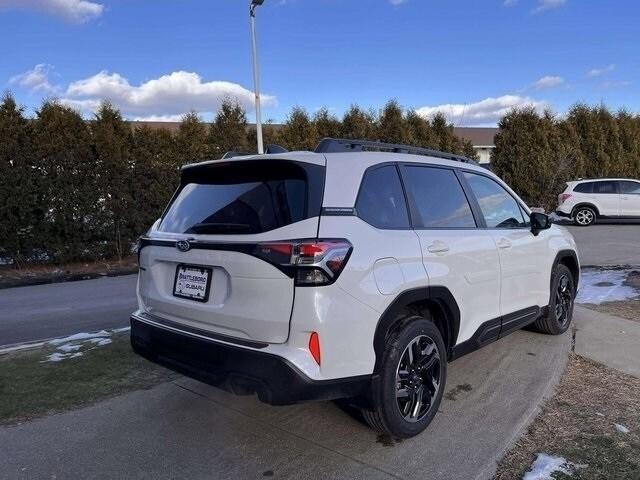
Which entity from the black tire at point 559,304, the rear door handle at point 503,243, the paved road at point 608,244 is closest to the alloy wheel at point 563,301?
the black tire at point 559,304

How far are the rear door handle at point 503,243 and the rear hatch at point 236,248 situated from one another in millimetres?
1987

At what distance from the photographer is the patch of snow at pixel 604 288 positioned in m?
7.58

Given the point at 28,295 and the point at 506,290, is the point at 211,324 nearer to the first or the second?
the point at 506,290

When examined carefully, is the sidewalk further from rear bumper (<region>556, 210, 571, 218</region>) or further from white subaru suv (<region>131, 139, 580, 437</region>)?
rear bumper (<region>556, 210, 571, 218</region>)

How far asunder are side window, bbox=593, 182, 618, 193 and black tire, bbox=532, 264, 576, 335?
15.7 meters

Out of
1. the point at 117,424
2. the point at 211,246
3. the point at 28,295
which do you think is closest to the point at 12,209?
the point at 28,295

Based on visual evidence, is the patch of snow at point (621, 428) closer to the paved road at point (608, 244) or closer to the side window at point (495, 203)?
the side window at point (495, 203)

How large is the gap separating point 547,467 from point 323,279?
1.71 m

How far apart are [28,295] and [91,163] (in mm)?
3933

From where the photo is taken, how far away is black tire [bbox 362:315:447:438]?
3.29m

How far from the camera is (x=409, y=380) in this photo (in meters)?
3.54

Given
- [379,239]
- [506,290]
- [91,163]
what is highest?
[91,163]

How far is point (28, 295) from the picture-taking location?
9273mm

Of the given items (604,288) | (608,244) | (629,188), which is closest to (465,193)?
(604,288)
